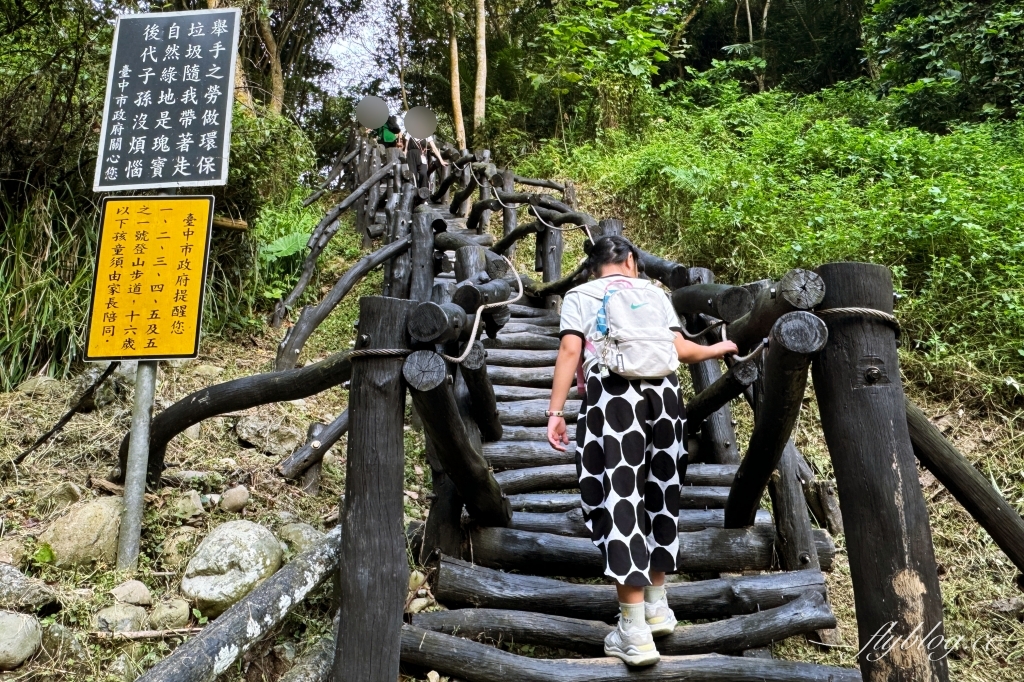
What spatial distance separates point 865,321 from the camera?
6.28 ft

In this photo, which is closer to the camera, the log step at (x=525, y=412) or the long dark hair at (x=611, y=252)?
the long dark hair at (x=611, y=252)

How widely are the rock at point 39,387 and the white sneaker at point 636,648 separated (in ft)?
13.3

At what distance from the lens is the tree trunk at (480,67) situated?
44.4 ft

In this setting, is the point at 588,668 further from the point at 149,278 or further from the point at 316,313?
the point at 316,313

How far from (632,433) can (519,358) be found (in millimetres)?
3068

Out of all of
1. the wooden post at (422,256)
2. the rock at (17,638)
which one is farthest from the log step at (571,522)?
the wooden post at (422,256)

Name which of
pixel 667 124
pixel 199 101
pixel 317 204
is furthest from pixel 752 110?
pixel 199 101

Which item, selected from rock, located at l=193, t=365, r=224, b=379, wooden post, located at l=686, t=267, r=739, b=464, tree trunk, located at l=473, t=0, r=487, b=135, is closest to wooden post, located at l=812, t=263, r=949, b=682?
wooden post, located at l=686, t=267, r=739, b=464

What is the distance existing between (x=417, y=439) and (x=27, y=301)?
2913mm

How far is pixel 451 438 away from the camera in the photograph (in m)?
2.65

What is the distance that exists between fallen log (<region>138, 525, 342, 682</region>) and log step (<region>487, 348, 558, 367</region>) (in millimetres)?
2749

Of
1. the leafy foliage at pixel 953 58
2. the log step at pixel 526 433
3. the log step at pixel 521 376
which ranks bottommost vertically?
the log step at pixel 526 433

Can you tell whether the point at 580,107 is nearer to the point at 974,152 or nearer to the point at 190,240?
the point at 974,152

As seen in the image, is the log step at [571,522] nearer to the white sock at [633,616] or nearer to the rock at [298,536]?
the white sock at [633,616]
